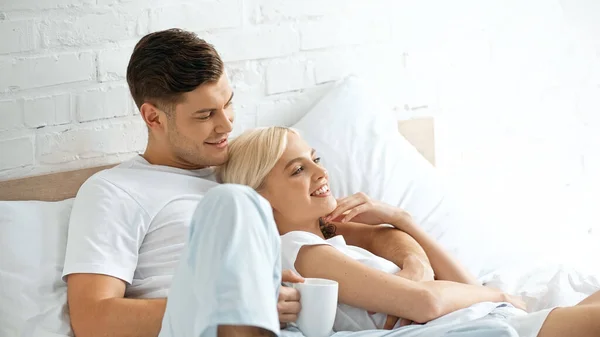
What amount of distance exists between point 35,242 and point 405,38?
128 cm

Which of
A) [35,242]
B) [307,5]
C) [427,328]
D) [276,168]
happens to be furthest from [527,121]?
[35,242]

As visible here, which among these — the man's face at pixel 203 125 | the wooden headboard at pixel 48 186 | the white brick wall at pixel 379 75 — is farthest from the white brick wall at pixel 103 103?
the man's face at pixel 203 125

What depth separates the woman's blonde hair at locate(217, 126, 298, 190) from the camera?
6.52 feet

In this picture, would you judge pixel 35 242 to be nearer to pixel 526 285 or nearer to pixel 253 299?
pixel 253 299

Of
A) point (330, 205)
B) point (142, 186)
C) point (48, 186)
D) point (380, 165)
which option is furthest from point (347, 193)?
point (48, 186)

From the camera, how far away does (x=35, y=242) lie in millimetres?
1925

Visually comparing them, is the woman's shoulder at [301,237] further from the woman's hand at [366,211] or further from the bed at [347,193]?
the bed at [347,193]

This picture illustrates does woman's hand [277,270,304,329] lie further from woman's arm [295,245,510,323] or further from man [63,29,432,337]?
woman's arm [295,245,510,323]

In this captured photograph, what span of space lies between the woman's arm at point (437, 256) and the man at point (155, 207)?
0.11 ft

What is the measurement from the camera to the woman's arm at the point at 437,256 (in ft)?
6.84

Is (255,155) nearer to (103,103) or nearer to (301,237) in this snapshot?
(301,237)

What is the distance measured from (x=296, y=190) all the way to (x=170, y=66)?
1.21ft

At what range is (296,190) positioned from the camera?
1.98 m

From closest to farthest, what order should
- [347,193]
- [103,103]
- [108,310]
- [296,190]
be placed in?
1. [108,310]
2. [296,190]
3. [103,103]
4. [347,193]
